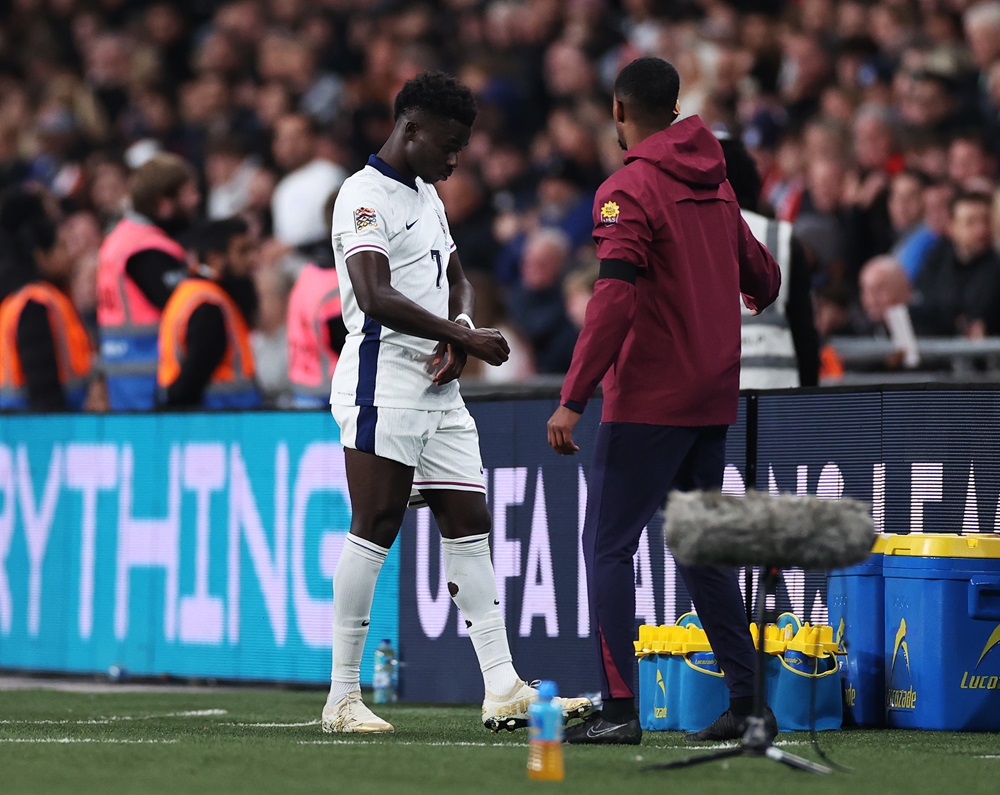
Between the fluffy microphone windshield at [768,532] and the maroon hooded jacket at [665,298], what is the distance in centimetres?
97

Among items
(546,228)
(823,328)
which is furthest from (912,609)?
(546,228)

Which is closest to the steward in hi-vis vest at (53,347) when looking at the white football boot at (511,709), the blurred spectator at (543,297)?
the blurred spectator at (543,297)

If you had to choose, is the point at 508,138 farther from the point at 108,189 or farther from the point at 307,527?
the point at 307,527

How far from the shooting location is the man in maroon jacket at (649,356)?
634 centimetres

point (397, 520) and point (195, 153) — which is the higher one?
point (195, 153)

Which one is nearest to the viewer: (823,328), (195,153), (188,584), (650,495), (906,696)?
(650,495)

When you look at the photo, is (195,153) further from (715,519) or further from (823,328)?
(715,519)

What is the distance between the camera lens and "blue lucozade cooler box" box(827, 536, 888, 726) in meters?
7.42

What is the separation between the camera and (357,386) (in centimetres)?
688

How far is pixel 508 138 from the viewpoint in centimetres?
1591

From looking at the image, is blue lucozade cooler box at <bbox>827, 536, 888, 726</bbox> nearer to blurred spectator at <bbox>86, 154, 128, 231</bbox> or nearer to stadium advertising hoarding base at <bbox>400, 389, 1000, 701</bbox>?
stadium advertising hoarding base at <bbox>400, 389, 1000, 701</bbox>

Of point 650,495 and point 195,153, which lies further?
point 195,153

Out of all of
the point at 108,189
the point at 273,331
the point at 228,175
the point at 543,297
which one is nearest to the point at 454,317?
the point at 273,331

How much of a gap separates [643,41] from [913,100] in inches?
137
